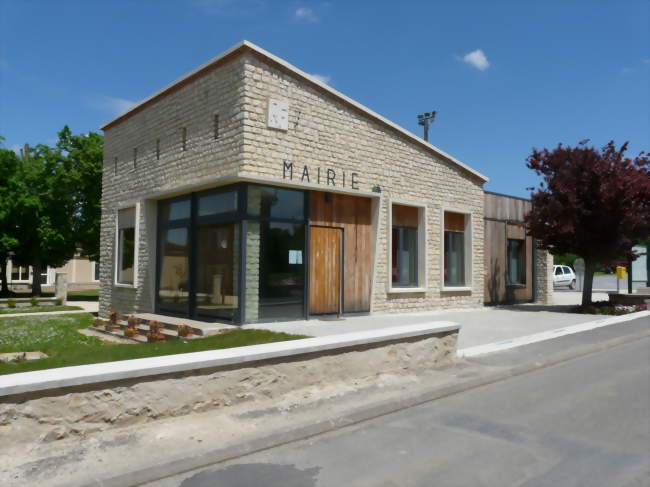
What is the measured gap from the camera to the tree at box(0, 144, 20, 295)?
2827 centimetres

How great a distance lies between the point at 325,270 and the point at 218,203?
2925 millimetres

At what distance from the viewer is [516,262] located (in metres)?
20.0

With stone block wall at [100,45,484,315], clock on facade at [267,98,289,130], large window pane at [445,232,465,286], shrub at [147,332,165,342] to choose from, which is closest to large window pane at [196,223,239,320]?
stone block wall at [100,45,484,315]

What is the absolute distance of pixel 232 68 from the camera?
1161 centimetres

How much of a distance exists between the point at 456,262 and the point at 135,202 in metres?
9.77

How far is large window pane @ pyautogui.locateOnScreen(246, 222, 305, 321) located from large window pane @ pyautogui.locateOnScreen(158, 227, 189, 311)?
246cm

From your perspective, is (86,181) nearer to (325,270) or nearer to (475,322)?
(325,270)

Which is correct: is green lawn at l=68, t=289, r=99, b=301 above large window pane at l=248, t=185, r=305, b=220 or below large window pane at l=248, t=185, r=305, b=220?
below

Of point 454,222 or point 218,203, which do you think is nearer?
point 218,203

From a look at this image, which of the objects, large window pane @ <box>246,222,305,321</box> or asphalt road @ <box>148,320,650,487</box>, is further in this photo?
large window pane @ <box>246,222,305,321</box>

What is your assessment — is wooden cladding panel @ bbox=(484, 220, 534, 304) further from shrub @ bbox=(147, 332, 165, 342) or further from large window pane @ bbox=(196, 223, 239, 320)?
shrub @ bbox=(147, 332, 165, 342)

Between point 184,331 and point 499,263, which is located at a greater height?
point 499,263

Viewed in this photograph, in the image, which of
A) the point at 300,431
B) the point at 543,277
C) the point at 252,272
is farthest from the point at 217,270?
the point at 543,277

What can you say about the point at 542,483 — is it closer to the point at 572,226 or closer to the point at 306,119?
the point at 306,119
